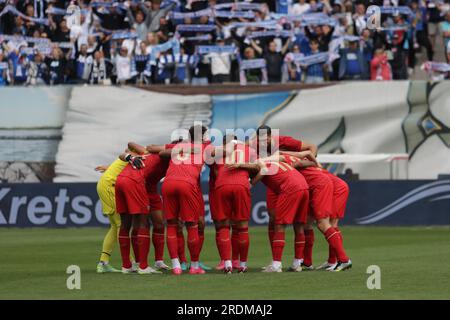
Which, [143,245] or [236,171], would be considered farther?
[236,171]

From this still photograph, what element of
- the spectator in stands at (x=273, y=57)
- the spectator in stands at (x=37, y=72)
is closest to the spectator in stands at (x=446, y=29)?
the spectator in stands at (x=273, y=57)

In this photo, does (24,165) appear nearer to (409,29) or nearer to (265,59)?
(265,59)

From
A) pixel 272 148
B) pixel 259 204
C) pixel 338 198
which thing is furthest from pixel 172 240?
pixel 259 204

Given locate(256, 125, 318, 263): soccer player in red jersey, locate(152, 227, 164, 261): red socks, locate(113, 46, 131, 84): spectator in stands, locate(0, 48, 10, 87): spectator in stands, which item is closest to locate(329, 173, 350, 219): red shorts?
locate(256, 125, 318, 263): soccer player in red jersey

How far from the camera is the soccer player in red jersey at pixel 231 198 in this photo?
54.7 feet

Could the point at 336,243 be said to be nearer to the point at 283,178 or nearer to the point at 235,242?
the point at 283,178

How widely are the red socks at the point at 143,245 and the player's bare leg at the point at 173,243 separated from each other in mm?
417

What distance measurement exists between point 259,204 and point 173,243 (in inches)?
551

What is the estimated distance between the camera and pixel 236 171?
16.9 metres

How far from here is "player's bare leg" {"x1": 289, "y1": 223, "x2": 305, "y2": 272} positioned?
55.9ft

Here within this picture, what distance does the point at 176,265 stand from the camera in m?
16.7

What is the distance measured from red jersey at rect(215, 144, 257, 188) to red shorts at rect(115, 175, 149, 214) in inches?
45.0

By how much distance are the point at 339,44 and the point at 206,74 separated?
383 centimetres
